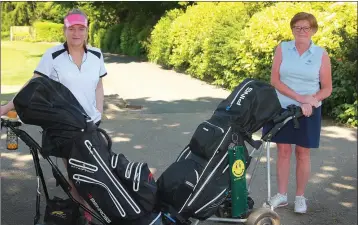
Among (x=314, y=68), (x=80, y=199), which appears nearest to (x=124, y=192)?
(x=80, y=199)

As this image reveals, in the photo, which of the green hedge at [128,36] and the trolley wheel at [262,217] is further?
the green hedge at [128,36]

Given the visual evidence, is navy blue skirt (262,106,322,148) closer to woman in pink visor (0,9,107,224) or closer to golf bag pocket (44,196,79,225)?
woman in pink visor (0,9,107,224)

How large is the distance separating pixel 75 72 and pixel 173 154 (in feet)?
10.3

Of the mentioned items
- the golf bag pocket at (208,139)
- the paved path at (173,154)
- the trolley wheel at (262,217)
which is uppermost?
the golf bag pocket at (208,139)

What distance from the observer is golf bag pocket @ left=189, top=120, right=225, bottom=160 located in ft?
11.3

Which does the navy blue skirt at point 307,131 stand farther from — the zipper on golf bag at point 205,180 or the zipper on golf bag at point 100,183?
the zipper on golf bag at point 100,183

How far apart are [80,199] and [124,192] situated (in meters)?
0.54

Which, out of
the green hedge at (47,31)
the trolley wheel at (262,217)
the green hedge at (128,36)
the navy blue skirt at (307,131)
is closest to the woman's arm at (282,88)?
the navy blue skirt at (307,131)

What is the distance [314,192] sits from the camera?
5.33 m

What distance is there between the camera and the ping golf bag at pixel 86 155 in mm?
3209

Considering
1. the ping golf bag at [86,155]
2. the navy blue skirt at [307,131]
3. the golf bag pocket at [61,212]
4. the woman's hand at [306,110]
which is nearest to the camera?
the ping golf bag at [86,155]

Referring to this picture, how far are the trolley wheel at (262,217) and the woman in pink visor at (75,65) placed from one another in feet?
4.05

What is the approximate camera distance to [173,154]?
260 inches

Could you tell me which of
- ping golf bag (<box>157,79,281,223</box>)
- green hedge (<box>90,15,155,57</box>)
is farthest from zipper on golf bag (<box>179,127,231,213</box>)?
green hedge (<box>90,15,155,57</box>)
